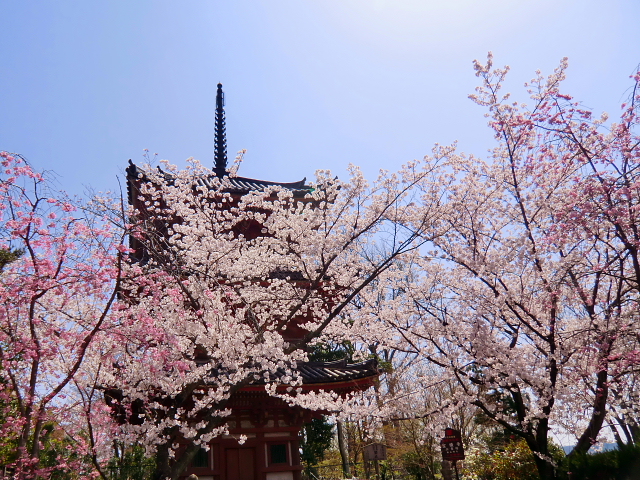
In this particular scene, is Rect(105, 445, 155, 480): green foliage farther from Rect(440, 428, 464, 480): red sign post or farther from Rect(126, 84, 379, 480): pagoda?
Rect(440, 428, 464, 480): red sign post

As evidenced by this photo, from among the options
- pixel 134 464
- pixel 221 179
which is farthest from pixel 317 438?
pixel 221 179

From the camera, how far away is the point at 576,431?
7.89 meters

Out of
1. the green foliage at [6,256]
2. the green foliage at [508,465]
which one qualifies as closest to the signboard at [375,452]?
the green foliage at [508,465]

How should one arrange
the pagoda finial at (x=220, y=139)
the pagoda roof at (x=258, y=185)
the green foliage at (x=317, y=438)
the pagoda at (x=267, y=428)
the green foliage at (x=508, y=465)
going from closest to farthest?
the pagoda at (x=267, y=428) < the green foliage at (x=508, y=465) < the pagoda roof at (x=258, y=185) < the pagoda finial at (x=220, y=139) < the green foliage at (x=317, y=438)

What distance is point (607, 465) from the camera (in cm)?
646

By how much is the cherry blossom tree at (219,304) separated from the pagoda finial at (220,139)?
20.6 ft

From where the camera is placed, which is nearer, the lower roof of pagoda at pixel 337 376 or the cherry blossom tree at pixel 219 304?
the cherry blossom tree at pixel 219 304

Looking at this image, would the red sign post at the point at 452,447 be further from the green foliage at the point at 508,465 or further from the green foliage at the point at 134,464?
the green foliage at the point at 134,464

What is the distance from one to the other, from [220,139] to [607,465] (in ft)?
48.0

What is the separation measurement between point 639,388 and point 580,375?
1.64 metres

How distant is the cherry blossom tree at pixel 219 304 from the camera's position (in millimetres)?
6484

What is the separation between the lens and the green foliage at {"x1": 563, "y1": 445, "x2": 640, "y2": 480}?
613cm

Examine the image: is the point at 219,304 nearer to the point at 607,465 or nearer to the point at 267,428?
the point at 267,428

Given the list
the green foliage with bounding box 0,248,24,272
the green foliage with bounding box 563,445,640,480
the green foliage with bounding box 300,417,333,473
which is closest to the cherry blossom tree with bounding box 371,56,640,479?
the green foliage with bounding box 563,445,640,480
